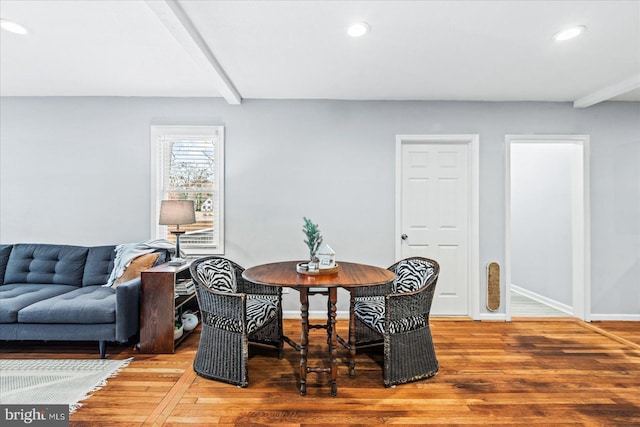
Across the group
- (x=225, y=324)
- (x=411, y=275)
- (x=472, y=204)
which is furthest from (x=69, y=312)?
(x=472, y=204)

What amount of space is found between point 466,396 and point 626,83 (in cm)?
334

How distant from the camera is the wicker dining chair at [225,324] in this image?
93.5 inches

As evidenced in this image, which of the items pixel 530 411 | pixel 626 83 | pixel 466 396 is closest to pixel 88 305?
pixel 466 396

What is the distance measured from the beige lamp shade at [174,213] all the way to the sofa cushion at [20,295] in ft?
3.79

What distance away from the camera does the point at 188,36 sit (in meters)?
2.33

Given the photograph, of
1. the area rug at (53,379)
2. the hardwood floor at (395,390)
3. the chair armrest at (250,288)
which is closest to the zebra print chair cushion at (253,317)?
the chair armrest at (250,288)

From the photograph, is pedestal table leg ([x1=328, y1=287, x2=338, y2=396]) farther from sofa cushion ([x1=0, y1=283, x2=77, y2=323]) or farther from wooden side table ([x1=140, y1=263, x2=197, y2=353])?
sofa cushion ([x1=0, y1=283, x2=77, y2=323])

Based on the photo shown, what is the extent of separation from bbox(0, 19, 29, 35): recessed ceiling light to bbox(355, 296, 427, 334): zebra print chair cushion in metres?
3.28

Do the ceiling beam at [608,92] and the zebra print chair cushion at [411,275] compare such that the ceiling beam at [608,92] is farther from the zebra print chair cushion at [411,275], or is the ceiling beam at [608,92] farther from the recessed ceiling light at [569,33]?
the zebra print chair cushion at [411,275]

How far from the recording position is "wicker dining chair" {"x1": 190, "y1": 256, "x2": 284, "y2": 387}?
2.38 m

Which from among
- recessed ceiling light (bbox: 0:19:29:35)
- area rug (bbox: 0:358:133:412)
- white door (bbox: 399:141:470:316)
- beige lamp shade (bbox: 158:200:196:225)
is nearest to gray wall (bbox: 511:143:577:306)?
white door (bbox: 399:141:470:316)

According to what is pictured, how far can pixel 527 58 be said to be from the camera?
2.84m

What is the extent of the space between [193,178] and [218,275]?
1.61 metres

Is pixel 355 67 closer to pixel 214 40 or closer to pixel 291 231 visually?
pixel 214 40
